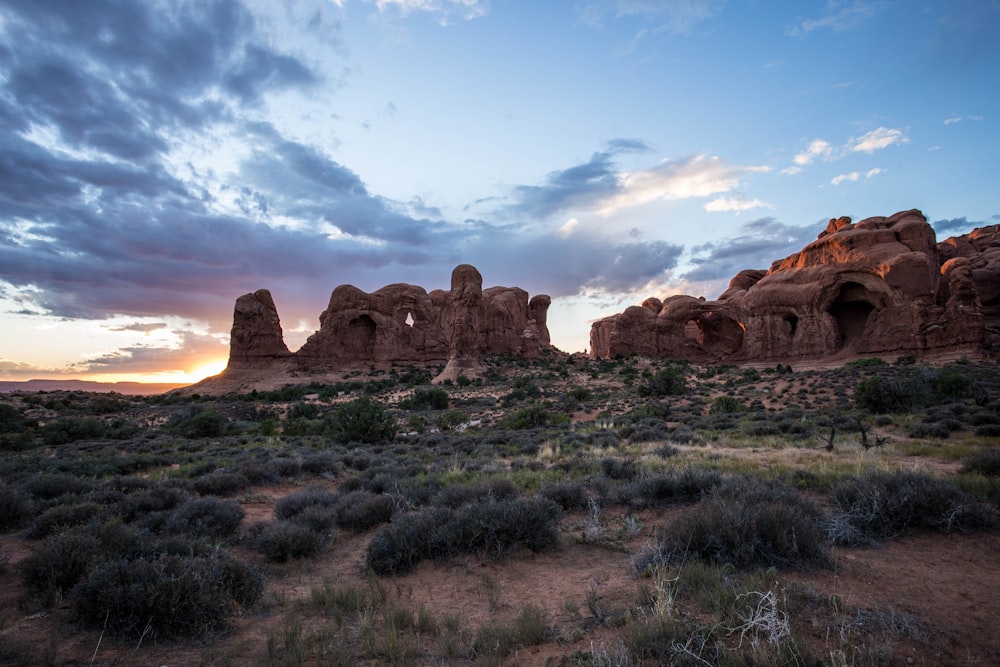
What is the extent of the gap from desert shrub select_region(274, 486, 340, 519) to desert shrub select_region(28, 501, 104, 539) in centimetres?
216

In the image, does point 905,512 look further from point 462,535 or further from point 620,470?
point 462,535

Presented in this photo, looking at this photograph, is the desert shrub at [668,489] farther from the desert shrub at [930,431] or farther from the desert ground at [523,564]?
the desert shrub at [930,431]

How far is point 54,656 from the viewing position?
3143mm

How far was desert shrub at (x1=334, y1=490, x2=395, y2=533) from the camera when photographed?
653 centimetres

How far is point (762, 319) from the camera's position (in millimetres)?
42969

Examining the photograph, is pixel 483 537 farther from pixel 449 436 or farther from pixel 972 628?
pixel 449 436

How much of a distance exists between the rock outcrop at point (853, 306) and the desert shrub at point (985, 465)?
34361mm

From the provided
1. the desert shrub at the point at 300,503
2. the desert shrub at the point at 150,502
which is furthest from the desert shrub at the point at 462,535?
the desert shrub at the point at 150,502

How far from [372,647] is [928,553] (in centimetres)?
524

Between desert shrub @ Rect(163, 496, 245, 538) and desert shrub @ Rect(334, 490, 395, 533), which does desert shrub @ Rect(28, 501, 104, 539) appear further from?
desert shrub @ Rect(334, 490, 395, 533)

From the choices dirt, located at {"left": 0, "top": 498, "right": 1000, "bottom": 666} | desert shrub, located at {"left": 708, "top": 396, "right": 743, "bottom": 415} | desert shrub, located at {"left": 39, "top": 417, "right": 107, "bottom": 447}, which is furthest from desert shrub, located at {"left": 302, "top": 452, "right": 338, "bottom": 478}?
desert shrub, located at {"left": 708, "top": 396, "right": 743, "bottom": 415}

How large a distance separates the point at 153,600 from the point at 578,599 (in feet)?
11.1

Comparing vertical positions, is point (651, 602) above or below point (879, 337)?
below

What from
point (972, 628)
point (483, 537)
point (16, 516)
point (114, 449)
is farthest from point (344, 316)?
point (972, 628)
